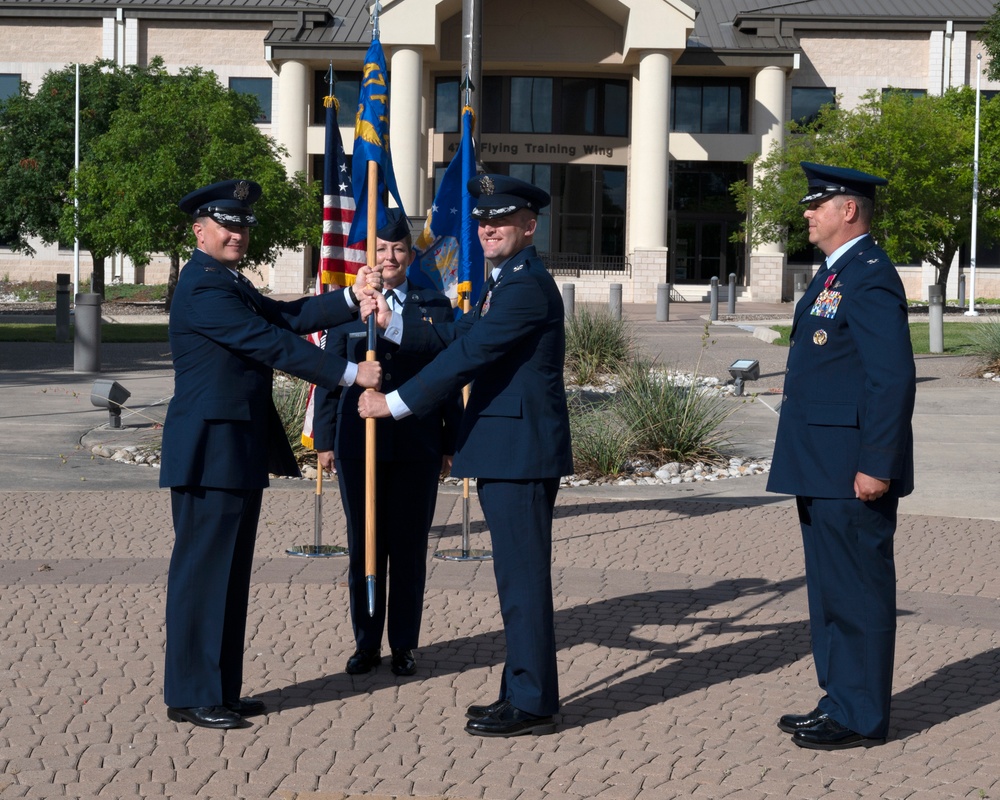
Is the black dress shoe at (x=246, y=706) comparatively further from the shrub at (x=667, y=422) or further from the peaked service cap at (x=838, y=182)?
the shrub at (x=667, y=422)

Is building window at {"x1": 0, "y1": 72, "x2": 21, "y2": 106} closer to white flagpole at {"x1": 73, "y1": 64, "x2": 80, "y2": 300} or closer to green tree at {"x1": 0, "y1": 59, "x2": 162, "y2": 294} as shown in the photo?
green tree at {"x1": 0, "y1": 59, "x2": 162, "y2": 294}

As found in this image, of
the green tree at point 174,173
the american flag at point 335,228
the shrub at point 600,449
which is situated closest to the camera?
the american flag at point 335,228

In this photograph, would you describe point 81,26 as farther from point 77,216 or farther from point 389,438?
point 389,438

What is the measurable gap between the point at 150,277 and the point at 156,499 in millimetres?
43400

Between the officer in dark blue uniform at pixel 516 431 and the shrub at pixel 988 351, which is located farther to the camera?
the shrub at pixel 988 351

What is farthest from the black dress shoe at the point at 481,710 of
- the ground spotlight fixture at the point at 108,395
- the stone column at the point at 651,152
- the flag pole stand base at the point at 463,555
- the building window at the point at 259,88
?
the building window at the point at 259,88

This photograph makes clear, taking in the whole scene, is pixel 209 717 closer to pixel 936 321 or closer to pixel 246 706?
pixel 246 706

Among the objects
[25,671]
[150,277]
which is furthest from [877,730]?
[150,277]

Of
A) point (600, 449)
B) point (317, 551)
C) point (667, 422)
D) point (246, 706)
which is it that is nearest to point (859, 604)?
point (246, 706)

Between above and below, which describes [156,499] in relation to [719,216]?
below

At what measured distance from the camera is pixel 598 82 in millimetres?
48906

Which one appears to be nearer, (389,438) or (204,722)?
(204,722)

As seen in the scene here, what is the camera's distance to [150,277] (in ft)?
171

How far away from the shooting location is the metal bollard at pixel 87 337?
18.5 meters
